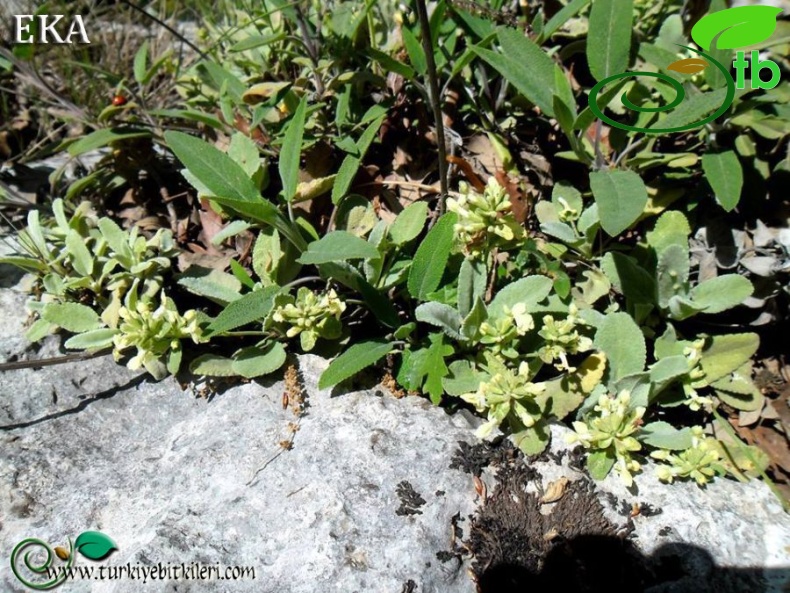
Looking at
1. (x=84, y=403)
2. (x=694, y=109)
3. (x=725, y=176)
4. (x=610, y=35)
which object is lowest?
(x=84, y=403)

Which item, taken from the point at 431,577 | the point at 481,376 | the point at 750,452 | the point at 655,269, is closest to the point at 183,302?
the point at 481,376

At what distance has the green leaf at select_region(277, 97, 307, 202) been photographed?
2230mm

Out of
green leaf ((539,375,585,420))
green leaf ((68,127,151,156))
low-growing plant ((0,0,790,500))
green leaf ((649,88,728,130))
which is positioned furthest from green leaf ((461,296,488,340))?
green leaf ((68,127,151,156))

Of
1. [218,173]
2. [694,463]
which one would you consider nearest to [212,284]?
[218,173]

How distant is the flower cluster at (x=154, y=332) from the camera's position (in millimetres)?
2184

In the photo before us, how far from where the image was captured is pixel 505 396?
2.03m

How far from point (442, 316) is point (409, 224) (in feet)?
1.30

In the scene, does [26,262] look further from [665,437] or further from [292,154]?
[665,437]

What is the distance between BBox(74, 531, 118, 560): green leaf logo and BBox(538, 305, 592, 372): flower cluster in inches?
58.3

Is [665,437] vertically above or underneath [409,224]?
underneath

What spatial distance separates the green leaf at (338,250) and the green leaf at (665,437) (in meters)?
1.10

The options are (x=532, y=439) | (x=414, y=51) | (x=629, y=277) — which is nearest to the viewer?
(x=532, y=439)

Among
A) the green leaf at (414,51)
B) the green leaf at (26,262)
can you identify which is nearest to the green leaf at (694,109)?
the green leaf at (414,51)

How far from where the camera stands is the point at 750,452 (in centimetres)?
230
